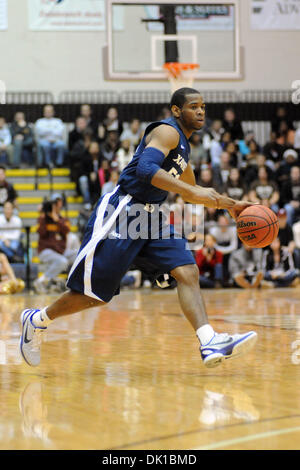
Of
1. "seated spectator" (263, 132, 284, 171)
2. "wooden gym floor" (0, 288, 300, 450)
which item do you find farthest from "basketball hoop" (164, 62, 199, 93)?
"wooden gym floor" (0, 288, 300, 450)

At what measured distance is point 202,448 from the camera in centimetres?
281

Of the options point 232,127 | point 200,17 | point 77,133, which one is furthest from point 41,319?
point 232,127

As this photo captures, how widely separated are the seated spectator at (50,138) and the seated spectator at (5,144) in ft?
2.05

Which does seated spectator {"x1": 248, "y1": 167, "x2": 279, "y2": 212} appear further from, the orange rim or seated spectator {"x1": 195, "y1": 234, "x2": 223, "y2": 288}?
the orange rim

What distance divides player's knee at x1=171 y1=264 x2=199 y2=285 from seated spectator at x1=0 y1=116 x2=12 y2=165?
11.7 meters

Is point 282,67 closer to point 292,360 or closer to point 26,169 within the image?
A: point 26,169

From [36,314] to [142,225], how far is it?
93cm

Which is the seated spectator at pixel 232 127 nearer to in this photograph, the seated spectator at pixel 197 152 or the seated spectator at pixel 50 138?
the seated spectator at pixel 197 152

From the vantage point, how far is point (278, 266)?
42.1 ft

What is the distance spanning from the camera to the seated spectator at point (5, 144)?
51.2 ft

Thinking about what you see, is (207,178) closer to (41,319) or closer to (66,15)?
(66,15)

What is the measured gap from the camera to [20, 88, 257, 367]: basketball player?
4.40m
